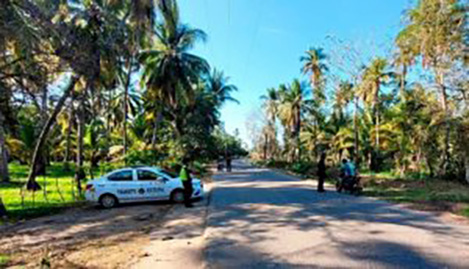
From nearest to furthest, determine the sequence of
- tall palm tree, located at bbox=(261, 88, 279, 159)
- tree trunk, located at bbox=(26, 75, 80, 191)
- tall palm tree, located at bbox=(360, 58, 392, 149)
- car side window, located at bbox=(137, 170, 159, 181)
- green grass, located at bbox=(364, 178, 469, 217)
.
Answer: green grass, located at bbox=(364, 178, 469, 217), car side window, located at bbox=(137, 170, 159, 181), tree trunk, located at bbox=(26, 75, 80, 191), tall palm tree, located at bbox=(360, 58, 392, 149), tall palm tree, located at bbox=(261, 88, 279, 159)

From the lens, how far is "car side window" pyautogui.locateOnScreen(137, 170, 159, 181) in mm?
11727

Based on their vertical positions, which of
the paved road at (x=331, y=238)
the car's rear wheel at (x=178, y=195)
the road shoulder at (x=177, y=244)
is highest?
the car's rear wheel at (x=178, y=195)

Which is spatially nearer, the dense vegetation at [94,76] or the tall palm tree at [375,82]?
the dense vegetation at [94,76]

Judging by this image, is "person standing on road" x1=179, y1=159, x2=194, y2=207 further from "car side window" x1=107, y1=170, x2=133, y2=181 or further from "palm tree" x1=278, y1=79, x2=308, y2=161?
"palm tree" x1=278, y1=79, x2=308, y2=161

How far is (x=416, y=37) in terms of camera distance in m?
15.6

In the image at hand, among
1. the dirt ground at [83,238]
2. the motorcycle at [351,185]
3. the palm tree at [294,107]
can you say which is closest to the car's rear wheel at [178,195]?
the dirt ground at [83,238]

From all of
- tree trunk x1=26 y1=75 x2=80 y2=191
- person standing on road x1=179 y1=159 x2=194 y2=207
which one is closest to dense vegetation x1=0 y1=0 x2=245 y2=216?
tree trunk x1=26 y1=75 x2=80 y2=191

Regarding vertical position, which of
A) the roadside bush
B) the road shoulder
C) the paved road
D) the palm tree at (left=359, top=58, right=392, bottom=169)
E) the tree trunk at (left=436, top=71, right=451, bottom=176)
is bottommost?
the road shoulder

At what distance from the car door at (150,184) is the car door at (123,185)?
8.9 inches

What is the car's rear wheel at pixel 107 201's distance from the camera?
1140cm

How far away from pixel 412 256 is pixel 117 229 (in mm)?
6634

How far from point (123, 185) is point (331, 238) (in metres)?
7.99

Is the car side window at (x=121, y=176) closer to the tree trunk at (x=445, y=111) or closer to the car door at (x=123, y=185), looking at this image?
the car door at (x=123, y=185)

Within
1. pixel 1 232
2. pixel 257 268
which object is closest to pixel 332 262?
pixel 257 268
